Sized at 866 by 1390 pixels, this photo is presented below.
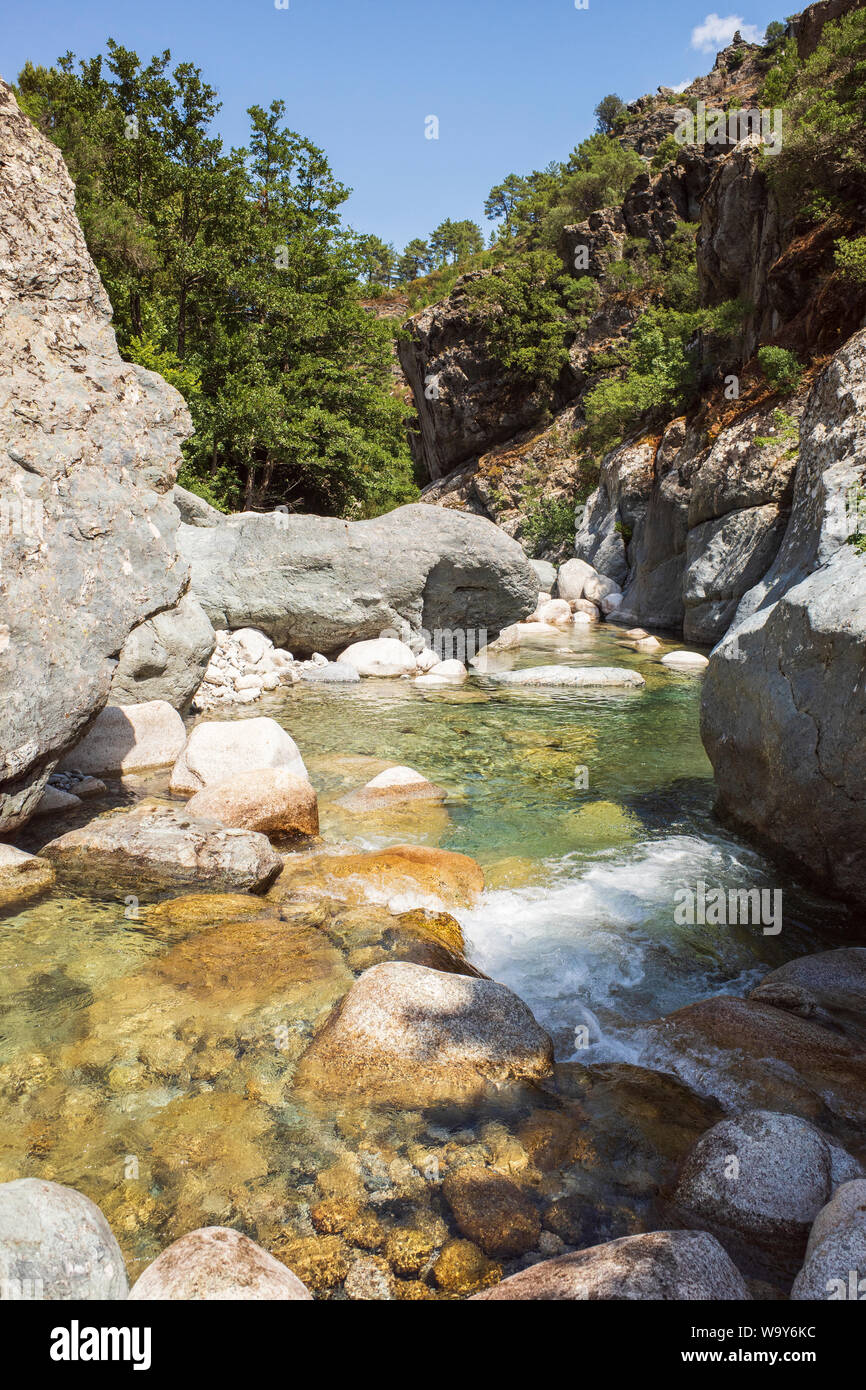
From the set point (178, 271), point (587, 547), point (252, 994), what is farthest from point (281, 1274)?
point (587, 547)

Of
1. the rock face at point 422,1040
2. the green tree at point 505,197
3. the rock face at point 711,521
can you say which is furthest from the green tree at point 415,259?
the rock face at point 422,1040

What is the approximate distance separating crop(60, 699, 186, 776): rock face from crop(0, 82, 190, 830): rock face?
237 centimetres

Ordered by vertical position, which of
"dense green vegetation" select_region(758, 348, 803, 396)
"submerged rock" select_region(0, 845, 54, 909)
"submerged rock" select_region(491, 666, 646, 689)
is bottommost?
"submerged rock" select_region(0, 845, 54, 909)

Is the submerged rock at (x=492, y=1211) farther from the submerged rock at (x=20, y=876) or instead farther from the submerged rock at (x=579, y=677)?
the submerged rock at (x=579, y=677)

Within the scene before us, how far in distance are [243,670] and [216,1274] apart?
11.4m

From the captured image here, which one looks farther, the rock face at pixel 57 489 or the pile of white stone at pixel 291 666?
the pile of white stone at pixel 291 666

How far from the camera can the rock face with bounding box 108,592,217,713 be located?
954 centimetres

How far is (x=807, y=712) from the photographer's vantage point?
5.64 metres

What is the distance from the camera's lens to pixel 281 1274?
8.12ft

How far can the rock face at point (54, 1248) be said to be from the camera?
2254mm

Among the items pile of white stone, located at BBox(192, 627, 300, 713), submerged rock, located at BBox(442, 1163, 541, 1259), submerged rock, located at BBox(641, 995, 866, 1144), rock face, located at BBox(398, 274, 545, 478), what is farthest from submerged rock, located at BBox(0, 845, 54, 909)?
rock face, located at BBox(398, 274, 545, 478)

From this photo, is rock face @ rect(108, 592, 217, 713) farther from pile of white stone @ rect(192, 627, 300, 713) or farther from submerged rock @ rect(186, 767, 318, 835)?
submerged rock @ rect(186, 767, 318, 835)

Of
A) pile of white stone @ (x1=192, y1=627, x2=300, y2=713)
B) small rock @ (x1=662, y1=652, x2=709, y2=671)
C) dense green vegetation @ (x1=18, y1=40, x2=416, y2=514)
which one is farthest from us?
dense green vegetation @ (x1=18, y1=40, x2=416, y2=514)

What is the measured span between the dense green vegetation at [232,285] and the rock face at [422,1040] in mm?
17376
